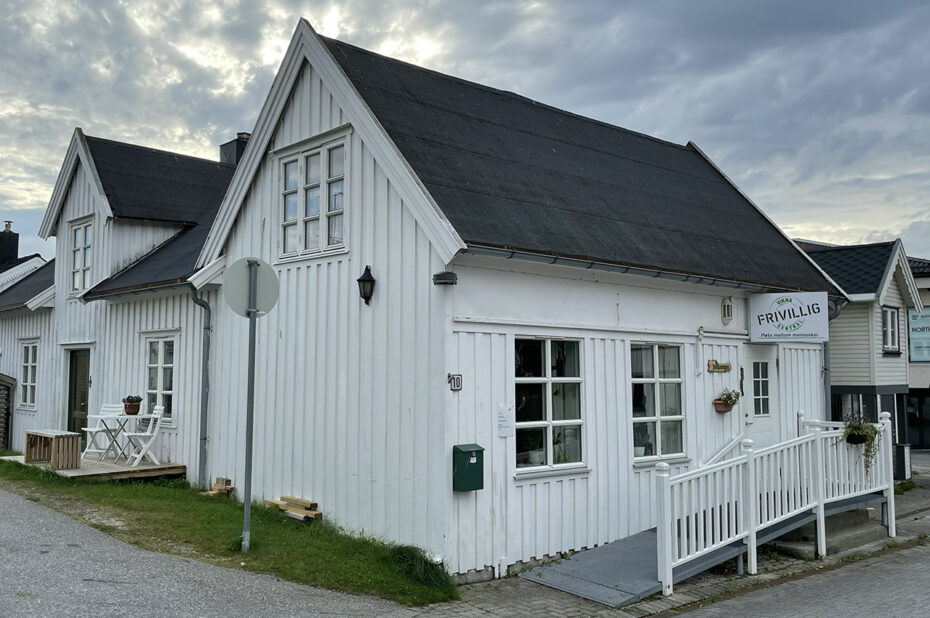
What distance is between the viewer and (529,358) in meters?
8.91

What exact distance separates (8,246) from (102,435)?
20012mm

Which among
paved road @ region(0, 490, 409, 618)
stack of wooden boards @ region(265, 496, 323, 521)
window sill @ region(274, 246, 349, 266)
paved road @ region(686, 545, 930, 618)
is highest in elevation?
window sill @ region(274, 246, 349, 266)

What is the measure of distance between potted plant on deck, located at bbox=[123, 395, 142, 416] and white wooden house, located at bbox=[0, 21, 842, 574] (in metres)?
0.64

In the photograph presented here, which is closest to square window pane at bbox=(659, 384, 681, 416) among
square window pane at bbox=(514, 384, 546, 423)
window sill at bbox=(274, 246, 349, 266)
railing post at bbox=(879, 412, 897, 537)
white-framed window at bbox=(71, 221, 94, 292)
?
square window pane at bbox=(514, 384, 546, 423)

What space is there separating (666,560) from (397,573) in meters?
2.53

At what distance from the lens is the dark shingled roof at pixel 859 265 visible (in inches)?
615

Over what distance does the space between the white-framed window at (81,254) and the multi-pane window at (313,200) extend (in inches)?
271

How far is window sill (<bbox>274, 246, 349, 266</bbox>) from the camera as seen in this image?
950 centimetres

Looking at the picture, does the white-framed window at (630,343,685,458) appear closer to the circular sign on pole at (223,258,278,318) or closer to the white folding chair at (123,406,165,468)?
the circular sign on pole at (223,258,278,318)

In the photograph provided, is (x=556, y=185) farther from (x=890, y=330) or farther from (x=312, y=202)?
(x=890, y=330)

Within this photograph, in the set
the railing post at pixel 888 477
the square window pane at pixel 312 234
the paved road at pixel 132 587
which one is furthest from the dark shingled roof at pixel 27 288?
the railing post at pixel 888 477

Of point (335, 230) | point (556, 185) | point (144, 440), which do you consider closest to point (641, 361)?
point (556, 185)

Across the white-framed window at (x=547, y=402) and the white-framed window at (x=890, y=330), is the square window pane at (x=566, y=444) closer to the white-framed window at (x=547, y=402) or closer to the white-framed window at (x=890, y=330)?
the white-framed window at (x=547, y=402)

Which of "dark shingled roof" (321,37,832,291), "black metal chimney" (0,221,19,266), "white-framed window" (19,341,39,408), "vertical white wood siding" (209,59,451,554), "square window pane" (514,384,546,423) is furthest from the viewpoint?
"black metal chimney" (0,221,19,266)
